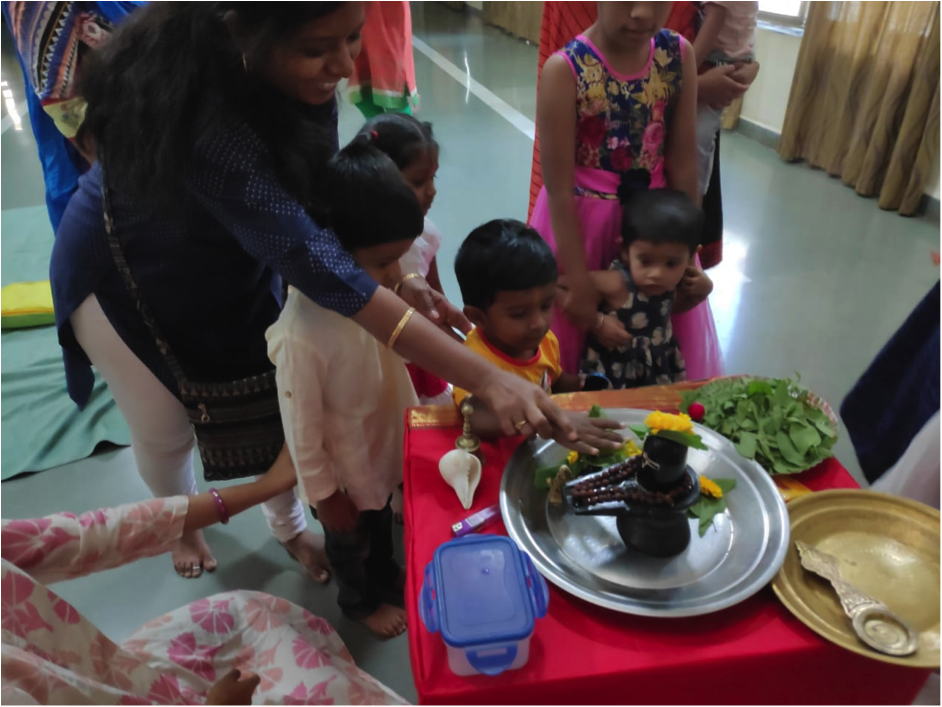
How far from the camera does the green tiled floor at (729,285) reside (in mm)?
1457

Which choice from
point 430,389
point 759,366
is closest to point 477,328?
point 430,389

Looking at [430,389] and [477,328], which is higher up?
[477,328]

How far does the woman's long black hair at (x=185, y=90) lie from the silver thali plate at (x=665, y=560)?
53 cm

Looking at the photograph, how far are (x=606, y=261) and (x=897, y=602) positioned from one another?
2.69 feet

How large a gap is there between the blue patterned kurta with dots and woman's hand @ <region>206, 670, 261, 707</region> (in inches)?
17.9

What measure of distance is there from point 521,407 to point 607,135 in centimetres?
63

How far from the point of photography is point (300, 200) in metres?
0.91

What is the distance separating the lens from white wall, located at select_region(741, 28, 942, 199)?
3.63 m

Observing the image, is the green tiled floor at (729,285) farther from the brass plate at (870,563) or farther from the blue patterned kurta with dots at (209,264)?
the brass plate at (870,563)

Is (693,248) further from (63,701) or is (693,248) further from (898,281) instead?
→ (898,281)

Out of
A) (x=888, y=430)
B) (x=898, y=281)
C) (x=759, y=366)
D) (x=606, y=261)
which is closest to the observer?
(x=888, y=430)

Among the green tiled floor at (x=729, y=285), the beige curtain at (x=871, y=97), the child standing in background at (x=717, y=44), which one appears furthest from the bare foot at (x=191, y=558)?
the beige curtain at (x=871, y=97)

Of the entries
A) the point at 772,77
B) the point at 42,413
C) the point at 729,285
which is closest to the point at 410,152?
the point at 42,413

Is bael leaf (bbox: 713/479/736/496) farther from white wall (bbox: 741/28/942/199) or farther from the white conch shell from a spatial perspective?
white wall (bbox: 741/28/942/199)
